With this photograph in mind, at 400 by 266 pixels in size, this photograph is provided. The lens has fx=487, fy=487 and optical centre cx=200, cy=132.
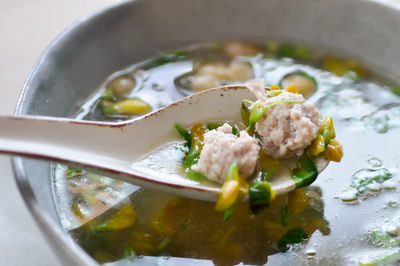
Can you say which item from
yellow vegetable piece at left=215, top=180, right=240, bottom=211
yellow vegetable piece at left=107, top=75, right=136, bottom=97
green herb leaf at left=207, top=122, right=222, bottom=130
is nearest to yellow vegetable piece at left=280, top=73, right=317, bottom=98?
green herb leaf at left=207, top=122, right=222, bottom=130

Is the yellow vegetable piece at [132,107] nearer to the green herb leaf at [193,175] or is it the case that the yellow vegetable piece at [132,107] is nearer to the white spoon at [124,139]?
the white spoon at [124,139]

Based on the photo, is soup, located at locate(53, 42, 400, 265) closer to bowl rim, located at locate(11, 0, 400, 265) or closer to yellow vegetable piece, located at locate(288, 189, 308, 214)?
yellow vegetable piece, located at locate(288, 189, 308, 214)

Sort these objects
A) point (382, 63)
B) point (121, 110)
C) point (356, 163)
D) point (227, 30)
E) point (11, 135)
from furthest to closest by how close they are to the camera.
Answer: point (227, 30) < point (382, 63) < point (121, 110) < point (356, 163) < point (11, 135)

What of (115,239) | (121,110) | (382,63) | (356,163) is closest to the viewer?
(115,239)

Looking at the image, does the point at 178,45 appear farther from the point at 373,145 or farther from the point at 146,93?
the point at 373,145

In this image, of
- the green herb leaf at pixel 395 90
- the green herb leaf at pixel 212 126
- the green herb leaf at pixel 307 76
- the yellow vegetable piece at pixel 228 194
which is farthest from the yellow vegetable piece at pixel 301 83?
the yellow vegetable piece at pixel 228 194

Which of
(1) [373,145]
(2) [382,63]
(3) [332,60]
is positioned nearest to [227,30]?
(3) [332,60]

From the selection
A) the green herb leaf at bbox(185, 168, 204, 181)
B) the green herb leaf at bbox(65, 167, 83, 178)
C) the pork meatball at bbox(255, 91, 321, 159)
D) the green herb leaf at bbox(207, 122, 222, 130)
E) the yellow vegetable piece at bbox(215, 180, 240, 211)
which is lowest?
the green herb leaf at bbox(65, 167, 83, 178)

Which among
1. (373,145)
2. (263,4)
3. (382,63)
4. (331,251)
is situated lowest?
(331,251)
